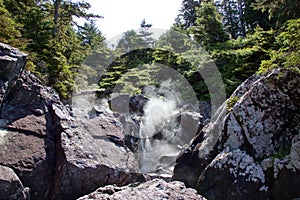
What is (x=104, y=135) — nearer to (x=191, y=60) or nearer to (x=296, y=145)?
(x=296, y=145)

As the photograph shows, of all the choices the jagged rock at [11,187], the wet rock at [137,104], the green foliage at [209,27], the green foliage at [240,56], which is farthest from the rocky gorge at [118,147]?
the green foliage at [209,27]

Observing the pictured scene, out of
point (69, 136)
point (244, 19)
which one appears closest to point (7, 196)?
point (69, 136)

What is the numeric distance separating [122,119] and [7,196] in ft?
23.1

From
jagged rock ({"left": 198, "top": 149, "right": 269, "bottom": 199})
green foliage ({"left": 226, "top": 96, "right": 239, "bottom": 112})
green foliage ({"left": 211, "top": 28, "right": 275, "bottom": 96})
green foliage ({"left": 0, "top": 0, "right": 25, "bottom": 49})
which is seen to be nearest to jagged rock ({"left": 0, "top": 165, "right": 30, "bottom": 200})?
jagged rock ({"left": 198, "top": 149, "right": 269, "bottom": 199})

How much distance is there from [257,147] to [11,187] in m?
5.58

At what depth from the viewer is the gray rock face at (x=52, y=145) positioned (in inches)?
238

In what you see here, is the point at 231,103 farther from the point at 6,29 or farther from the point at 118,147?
the point at 6,29

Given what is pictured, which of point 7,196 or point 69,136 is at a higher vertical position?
point 69,136

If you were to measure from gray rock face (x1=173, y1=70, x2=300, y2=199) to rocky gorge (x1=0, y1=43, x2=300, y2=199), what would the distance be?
2cm

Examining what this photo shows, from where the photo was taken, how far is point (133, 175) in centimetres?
720

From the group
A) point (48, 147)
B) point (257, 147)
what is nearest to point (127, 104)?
point (48, 147)

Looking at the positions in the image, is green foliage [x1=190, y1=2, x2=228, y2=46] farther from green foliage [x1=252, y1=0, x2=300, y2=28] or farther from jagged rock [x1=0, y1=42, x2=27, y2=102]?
jagged rock [x1=0, y1=42, x2=27, y2=102]

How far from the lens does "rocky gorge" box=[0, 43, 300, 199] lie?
6000 millimetres

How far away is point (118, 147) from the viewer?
7.46 m
